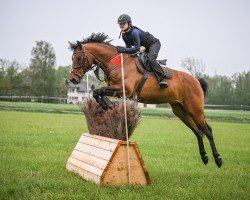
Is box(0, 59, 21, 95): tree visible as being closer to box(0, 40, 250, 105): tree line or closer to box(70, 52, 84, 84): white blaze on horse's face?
box(0, 40, 250, 105): tree line

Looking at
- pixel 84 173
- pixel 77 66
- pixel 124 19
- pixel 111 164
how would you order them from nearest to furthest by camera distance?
pixel 111 164
pixel 84 173
pixel 124 19
pixel 77 66

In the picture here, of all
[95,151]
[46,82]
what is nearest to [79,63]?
[95,151]

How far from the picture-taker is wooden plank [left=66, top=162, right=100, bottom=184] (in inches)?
239

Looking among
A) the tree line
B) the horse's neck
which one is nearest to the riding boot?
the horse's neck

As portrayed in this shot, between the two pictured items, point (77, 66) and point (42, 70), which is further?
point (42, 70)

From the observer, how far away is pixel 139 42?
7.40m

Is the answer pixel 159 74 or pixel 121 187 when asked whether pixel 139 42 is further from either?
pixel 121 187

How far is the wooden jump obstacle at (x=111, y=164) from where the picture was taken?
6035mm

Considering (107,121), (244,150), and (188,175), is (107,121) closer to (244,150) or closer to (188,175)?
(188,175)

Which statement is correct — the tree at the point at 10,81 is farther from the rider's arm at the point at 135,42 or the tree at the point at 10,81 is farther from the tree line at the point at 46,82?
the rider's arm at the point at 135,42

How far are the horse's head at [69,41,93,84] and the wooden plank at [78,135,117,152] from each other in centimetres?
121

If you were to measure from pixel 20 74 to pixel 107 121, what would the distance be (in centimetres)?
7796

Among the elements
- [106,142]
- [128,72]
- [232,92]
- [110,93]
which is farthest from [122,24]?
[232,92]

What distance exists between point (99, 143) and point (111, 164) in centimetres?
65
